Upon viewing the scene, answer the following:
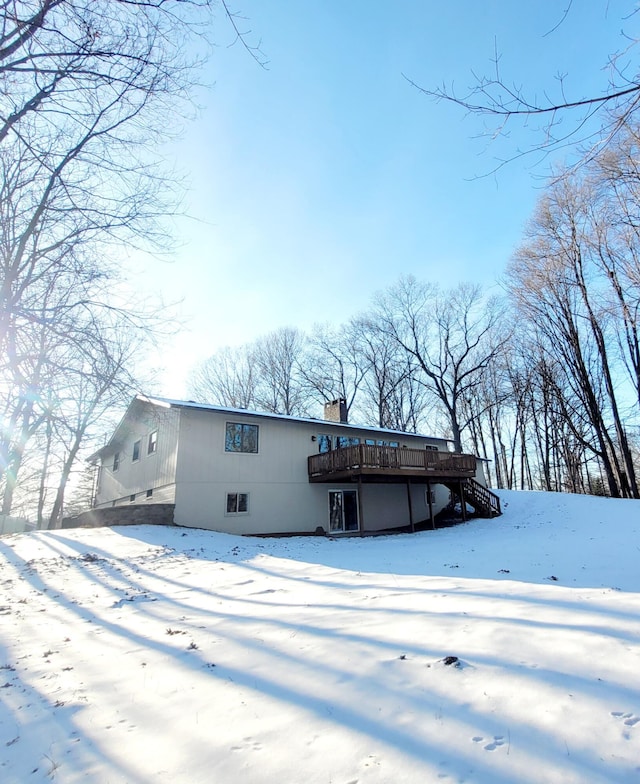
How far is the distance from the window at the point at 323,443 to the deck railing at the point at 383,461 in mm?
938

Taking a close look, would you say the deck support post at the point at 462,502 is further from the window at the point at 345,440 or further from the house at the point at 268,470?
the window at the point at 345,440

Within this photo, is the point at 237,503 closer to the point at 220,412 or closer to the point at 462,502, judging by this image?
the point at 220,412

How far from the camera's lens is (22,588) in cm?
724

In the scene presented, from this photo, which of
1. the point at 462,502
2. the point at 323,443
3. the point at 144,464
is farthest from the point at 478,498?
the point at 144,464

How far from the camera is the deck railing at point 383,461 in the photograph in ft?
50.6

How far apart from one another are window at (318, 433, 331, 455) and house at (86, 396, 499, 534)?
0.14ft

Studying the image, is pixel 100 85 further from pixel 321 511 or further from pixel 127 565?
pixel 321 511

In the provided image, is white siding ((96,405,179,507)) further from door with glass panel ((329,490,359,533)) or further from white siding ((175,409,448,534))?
door with glass panel ((329,490,359,533))

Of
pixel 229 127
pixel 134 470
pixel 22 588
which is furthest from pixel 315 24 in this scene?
pixel 134 470

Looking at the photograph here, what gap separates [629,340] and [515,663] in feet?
68.9

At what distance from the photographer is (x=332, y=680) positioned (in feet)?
10.1

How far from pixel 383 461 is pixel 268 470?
4.27m

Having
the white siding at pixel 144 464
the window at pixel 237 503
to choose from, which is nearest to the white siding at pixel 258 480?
the window at pixel 237 503

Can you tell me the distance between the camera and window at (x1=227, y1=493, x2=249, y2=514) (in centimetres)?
1484
